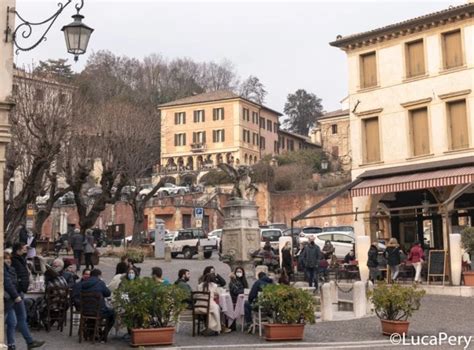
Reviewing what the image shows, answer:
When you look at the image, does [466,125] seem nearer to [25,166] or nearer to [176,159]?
[25,166]

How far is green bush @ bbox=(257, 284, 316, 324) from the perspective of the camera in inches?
461

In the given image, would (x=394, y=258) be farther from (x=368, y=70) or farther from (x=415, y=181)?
(x=368, y=70)

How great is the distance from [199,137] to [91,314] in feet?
225

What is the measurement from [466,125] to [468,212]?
3.66 meters

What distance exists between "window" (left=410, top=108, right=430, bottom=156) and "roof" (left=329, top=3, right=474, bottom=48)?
11.7 ft

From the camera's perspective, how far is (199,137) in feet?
262

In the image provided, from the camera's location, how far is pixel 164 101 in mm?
84812

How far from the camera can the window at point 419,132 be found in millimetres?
27453

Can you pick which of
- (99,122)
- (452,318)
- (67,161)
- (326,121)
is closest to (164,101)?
(326,121)

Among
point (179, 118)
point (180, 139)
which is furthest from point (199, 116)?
point (180, 139)

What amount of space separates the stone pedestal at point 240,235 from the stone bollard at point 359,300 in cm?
558

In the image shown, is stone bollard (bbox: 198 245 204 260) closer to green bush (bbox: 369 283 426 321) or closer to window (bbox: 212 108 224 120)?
green bush (bbox: 369 283 426 321)

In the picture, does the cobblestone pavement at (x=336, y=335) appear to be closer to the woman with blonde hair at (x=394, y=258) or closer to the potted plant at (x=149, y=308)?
the potted plant at (x=149, y=308)

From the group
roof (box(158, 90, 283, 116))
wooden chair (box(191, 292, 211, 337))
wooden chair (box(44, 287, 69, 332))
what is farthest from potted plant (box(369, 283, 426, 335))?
roof (box(158, 90, 283, 116))
